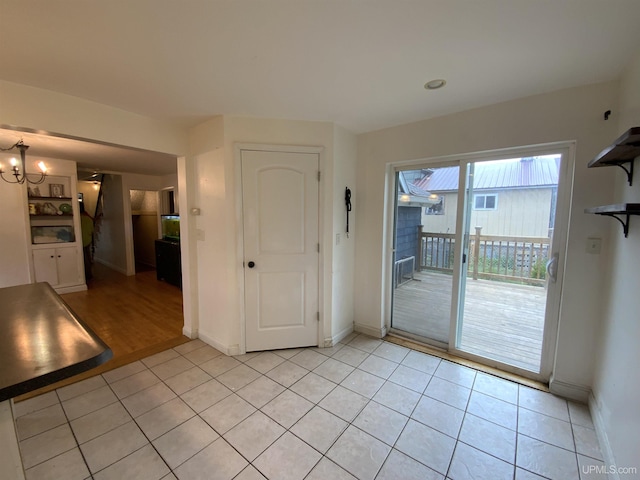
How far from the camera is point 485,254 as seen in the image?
8.29ft

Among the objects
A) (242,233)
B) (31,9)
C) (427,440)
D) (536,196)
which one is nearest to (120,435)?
(242,233)

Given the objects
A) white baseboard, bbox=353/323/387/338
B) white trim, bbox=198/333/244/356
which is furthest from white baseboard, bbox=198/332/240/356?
white baseboard, bbox=353/323/387/338

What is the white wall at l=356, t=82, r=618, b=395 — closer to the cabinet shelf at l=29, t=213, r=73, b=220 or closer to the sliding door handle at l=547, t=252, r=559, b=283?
the sliding door handle at l=547, t=252, r=559, b=283

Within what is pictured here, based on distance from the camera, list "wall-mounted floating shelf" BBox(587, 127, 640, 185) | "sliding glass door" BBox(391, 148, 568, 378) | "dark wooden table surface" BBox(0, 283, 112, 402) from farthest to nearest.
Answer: "sliding glass door" BBox(391, 148, 568, 378), "wall-mounted floating shelf" BBox(587, 127, 640, 185), "dark wooden table surface" BBox(0, 283, 112, 402)

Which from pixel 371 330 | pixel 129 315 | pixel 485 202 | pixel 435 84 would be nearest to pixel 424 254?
pixel 485 202

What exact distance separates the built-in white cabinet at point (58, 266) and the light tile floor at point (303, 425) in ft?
11.3

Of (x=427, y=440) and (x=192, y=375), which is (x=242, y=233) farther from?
(x=427, y=440)

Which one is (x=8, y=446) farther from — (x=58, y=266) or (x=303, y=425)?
(x=58, y=266)

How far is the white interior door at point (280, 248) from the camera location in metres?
2.52

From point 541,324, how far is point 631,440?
1.20 m

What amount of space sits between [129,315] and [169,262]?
1.62m

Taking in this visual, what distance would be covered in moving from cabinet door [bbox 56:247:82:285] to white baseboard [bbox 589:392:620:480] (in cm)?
677

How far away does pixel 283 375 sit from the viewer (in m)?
2.30

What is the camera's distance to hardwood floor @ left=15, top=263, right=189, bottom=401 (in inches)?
106
